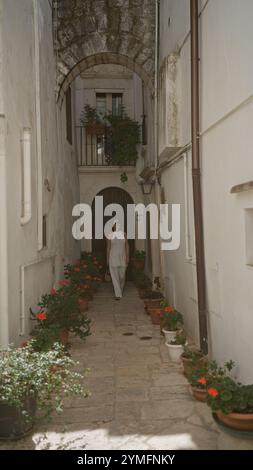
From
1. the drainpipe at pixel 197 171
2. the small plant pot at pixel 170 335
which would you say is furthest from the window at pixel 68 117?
the small plant pot at pixel 170 335

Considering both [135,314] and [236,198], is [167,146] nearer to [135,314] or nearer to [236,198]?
[236,198]

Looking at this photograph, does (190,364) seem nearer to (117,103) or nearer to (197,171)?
(197,171)

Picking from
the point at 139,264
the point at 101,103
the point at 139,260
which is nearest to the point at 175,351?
the point at 139,264

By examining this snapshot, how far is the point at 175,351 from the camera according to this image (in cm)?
619

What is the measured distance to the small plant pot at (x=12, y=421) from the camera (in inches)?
153

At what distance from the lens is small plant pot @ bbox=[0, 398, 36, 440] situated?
3.88 meters

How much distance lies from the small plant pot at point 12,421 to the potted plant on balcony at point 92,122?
38.0ft

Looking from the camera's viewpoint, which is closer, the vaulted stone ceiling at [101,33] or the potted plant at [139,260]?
the vaulted stone ceiling at [101,33]

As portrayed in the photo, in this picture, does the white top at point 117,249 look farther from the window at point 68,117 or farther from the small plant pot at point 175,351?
the small plant pot at point 175,351

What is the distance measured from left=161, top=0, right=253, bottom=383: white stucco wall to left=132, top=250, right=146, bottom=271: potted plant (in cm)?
733

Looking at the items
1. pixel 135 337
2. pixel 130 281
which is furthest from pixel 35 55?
pixel 130 281

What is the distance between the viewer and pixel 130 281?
14742mm

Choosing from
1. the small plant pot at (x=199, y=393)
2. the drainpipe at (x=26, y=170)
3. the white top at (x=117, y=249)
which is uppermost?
the drainpipe at (x=26, y=170)

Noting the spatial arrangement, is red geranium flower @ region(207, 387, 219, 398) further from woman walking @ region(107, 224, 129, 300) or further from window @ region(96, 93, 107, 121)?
window @ region(96, 93, 107, 121)
